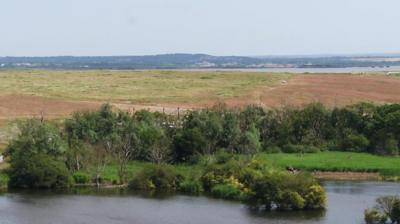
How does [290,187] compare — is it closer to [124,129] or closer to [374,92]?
[124,129]

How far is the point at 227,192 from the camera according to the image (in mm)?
51375

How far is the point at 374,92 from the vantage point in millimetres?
110688

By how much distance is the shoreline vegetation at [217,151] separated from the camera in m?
52.0

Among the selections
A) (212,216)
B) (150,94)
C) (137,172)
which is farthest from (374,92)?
(212,216)

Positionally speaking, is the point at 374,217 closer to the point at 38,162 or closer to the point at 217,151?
the point at 217,151

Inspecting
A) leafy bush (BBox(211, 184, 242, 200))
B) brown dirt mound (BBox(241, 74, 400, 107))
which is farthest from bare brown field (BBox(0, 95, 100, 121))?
leafy bush (BBox(211, 184, 242, 200))

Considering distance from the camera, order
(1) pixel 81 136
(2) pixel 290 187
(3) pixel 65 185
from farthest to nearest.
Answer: (1) pixel 81 136
(3) pixel 65 185
(2) pixel 290 187

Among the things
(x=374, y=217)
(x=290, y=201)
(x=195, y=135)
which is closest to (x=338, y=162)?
(x=195, y=135)

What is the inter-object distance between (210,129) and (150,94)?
4827 cm

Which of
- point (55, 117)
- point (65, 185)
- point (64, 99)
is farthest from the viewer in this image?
point (64, 99)

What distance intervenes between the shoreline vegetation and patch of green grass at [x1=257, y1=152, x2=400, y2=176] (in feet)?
0.25

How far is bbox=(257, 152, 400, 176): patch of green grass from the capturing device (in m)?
60.5

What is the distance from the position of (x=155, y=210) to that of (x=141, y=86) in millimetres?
80736

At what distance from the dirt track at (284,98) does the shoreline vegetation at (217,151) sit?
19.7 meters
